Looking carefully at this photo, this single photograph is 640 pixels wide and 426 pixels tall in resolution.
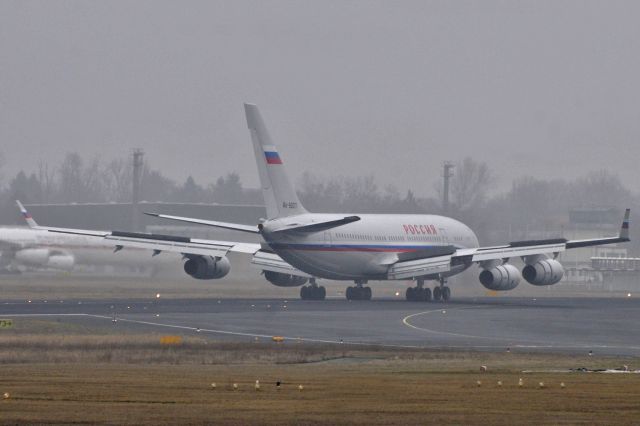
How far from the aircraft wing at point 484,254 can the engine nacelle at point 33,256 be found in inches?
1779

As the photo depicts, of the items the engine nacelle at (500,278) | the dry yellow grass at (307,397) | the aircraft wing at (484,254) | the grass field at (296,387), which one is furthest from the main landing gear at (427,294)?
the dry yellow grass at (307,397)

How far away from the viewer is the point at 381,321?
5662 cm

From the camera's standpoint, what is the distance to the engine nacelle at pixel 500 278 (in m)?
74.1

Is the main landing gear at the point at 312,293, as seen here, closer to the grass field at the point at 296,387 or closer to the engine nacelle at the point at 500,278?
the engine nacelle at the point at 500,278

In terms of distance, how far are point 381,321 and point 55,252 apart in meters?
63.3

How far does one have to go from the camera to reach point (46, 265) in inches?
4493

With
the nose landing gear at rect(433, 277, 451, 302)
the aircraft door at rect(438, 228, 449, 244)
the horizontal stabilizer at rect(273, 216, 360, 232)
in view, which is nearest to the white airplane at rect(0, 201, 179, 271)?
the aircraft door at rect(438, 228, 449, 244)

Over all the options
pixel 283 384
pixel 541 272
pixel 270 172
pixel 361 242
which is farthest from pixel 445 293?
pixel 283 384

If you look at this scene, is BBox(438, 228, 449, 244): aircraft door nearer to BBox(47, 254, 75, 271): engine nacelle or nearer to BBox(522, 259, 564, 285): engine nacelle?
BBox(522, 259, 564, 285): engine nacelle

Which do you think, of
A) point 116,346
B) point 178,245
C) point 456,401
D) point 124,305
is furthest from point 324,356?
point 178,245

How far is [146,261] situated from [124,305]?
48400mm

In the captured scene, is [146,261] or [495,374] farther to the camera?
[146,261]

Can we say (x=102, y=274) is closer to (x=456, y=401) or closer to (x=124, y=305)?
(x=124, y=305)

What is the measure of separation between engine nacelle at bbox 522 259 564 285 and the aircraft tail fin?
44.4ft
